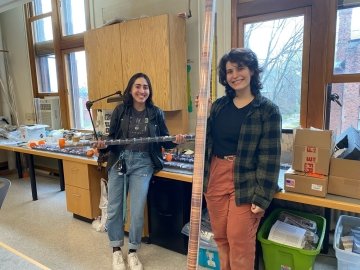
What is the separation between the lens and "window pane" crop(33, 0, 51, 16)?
13.3 feet

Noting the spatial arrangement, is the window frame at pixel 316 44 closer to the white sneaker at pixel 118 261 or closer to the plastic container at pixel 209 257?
the plastic container at pixel 209 257

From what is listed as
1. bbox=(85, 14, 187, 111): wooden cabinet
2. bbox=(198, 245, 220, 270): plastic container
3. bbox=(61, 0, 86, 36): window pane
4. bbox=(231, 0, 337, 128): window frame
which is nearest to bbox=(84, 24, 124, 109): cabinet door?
bbox=(85, 14, 187, 111): wooden cabinet

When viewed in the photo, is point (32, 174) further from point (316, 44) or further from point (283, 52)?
point (316, 44)

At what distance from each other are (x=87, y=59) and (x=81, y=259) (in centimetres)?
194

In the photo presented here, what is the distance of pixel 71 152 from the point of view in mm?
2816

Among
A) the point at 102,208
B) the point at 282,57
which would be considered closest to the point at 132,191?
the point at 102,208

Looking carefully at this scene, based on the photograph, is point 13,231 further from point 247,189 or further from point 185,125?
point 247,189

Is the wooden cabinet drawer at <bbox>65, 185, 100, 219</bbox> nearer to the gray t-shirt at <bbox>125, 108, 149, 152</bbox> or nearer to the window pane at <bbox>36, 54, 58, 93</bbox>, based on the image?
the gray t-shirt at <bbox>125, 108, 149, 152</bbox>

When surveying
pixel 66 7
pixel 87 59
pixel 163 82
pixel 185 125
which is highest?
pixel 66 7

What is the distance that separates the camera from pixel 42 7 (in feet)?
13.5

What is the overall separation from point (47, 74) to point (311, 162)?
160 inches

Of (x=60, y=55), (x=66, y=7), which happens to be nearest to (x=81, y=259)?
(x=60, y=55)

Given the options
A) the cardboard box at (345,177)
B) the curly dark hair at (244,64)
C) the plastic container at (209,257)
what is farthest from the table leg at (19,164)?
the cardboard box at (345,177)

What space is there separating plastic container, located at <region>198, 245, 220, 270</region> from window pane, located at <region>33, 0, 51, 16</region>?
12.5 ft
